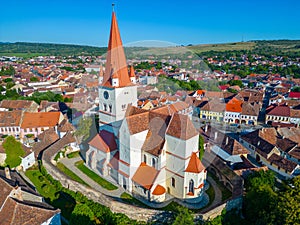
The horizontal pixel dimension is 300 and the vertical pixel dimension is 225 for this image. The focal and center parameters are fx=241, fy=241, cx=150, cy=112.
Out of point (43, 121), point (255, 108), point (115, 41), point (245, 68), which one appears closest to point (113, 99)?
point (115, 41)

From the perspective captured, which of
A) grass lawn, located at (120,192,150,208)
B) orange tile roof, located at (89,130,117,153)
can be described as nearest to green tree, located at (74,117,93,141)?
orange tile roof, located at (89,130,117,153)

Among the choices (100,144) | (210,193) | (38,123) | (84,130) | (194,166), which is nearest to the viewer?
(194,166)

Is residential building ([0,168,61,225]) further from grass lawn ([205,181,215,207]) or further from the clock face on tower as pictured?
grass lawn ([205,181,215,207])

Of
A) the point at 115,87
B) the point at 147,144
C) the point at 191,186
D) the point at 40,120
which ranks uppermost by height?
the point at 115,87

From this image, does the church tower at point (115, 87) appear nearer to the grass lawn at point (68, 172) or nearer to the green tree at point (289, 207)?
the grass lawn at point (68, 172)

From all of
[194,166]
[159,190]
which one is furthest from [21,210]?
[194,166]

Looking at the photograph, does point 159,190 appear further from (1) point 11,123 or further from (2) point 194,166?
(1) point 11,123

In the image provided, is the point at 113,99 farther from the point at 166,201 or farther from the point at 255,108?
the point at 255,108
